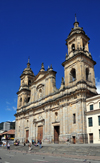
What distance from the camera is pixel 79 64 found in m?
31.2

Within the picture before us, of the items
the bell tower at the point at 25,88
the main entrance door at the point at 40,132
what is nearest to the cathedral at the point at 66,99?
the main entrance door at the point at 40,132

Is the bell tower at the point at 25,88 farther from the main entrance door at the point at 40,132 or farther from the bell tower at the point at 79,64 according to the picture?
the bell tower at the point at 79,64

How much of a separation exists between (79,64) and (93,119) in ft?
35.5

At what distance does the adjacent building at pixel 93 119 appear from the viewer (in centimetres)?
2536

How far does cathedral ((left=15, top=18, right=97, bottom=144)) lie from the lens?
28344 millimetres

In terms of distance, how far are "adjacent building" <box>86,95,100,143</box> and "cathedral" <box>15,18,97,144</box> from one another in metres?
0.69

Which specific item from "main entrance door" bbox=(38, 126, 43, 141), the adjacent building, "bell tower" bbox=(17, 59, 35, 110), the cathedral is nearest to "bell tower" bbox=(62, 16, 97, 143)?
the cathedral

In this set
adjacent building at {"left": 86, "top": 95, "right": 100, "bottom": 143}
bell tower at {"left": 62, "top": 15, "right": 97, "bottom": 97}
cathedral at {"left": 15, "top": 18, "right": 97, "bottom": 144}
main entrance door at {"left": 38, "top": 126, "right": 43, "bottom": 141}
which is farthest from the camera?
main entrance door at {"left": 38, "top": 126, "right": 43, "bottom": 141}

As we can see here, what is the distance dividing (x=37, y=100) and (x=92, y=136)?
19.4 meters

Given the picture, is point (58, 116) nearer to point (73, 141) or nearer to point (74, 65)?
point (73, 141)

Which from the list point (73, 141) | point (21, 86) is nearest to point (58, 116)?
point (73, 141)

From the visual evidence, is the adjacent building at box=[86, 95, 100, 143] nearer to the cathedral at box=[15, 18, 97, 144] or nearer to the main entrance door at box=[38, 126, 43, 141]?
the cathedral at box=[15, 18, 97, 144]

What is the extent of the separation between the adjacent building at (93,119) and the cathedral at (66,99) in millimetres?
685

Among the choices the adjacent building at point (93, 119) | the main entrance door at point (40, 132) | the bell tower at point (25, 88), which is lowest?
the main entrance door at point (40, 132)
